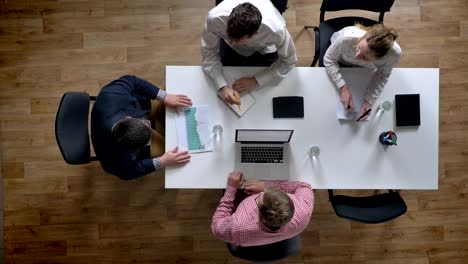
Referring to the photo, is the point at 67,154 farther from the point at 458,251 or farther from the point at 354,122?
the point at 458,251

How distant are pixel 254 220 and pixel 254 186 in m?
0.31

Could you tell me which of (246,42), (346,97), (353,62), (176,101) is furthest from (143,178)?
(353,62)

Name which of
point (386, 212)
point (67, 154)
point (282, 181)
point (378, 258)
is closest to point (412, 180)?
point (386, 212)

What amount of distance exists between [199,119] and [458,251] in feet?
8.25

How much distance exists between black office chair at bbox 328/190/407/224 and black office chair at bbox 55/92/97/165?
164 centimetres

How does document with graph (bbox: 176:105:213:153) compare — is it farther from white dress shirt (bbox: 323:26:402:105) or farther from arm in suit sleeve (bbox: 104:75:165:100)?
white dress shirt (bbox: 323:26:402:105)

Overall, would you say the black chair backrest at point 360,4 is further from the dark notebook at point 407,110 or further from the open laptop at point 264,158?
the open laptop at point 264,158

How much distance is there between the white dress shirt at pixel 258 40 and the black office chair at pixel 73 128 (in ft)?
2.65

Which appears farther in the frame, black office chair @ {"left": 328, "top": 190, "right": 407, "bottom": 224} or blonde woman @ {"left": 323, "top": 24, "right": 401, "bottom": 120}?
black office chair @ {"left": 328, "top": 190, "right": 407, "bottom": 224}

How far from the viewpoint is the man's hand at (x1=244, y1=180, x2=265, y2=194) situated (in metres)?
2.30

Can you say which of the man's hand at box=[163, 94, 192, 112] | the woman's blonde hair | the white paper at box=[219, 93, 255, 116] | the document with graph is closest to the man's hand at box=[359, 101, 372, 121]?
the woman's blonde hair

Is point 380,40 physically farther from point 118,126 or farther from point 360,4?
point 118,126

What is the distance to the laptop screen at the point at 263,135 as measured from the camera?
221 cm

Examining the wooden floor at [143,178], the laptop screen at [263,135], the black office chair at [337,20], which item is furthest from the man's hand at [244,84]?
the wooden floor at [143,178]
